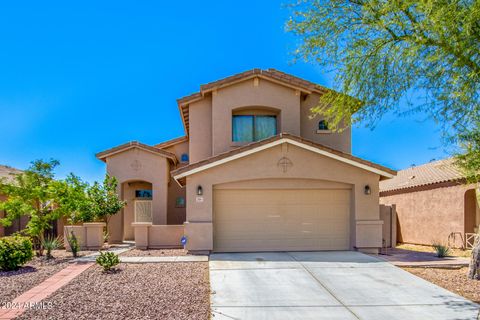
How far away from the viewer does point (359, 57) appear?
396 inches

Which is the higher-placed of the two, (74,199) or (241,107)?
(241,107)

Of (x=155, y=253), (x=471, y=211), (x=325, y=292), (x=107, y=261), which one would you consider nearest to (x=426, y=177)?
A: (x=471, y=211)

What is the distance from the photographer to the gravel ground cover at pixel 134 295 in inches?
277

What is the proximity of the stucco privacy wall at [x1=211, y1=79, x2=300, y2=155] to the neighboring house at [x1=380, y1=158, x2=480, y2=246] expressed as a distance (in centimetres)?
666

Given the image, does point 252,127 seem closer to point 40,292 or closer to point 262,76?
point 262,76

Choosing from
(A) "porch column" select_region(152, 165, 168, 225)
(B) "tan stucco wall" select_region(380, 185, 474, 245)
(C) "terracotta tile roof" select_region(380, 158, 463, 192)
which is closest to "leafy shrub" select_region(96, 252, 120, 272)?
(A) "porch column" select_region(152, 165, 168, 225)

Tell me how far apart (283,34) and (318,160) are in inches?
198

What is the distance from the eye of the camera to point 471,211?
17.0m

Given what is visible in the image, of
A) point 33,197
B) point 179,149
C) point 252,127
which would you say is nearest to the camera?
point 33,197

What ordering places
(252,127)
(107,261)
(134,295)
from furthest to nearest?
(252,127), (107,261), (134,295)

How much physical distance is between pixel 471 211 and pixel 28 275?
1786 centimetres

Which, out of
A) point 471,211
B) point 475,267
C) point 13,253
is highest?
point 471,211

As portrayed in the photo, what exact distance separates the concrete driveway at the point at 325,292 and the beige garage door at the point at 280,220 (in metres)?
1.75

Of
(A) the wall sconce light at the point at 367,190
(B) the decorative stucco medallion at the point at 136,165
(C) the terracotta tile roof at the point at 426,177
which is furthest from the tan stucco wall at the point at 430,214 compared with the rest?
(B) the decorative stucco medallion at the point at 136,165
